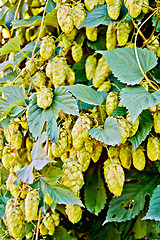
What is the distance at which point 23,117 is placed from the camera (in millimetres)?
886

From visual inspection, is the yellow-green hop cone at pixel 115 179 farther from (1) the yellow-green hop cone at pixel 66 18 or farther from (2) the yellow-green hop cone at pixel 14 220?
(1) the yellow-green hop cone at pixel 66 18

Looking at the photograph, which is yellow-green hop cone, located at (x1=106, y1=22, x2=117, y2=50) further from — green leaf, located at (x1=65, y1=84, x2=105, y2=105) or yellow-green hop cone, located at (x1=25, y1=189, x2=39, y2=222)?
yellow-green hop cone, located at (x1=25, y1=189, x2=39, y2=222)

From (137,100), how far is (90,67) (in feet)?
0.95

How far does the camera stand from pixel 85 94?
2.19 feet

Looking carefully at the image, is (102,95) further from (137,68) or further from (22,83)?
(22,83)

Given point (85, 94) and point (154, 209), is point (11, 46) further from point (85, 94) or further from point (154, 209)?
point (154, 209)

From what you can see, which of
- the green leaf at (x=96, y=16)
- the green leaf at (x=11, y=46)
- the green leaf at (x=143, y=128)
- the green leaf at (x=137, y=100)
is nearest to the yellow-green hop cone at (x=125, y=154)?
the green leaf at (x=143, y=128)

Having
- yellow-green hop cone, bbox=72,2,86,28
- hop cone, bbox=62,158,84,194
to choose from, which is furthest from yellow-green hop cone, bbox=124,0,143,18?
hop cone, bbox=62,158,84,194

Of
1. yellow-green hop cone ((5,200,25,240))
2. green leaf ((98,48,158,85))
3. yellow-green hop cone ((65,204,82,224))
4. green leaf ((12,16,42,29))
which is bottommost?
yellow-green hop cone ((5,200,25,240))

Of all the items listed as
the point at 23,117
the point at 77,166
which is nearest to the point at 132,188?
the point at 77,166

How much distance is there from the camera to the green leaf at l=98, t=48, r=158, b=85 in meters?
0.64

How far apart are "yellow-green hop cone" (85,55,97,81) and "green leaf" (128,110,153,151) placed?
0.24 m

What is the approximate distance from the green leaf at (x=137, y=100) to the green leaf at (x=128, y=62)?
37mm

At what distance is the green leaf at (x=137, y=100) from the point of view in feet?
1.81
